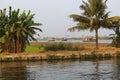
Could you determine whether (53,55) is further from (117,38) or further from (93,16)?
(117,38)

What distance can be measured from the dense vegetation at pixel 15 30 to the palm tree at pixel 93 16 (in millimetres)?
5749

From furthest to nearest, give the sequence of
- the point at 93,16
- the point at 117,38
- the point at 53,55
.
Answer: the point at 117,38 → the point at 93,16 → the point at 53,55

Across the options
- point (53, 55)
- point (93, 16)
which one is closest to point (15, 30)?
point (53, 55)

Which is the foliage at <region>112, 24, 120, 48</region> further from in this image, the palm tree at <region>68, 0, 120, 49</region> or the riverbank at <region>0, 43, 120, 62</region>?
the riverbank at <region>0, 43, 120, 62</region>

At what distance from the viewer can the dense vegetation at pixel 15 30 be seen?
36.2 meters

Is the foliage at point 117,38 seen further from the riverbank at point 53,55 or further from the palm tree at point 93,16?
the riverbank at point 53,55

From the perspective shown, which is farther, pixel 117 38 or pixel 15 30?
pixel 117 38

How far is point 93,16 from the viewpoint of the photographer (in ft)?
131

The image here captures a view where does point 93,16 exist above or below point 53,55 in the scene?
above

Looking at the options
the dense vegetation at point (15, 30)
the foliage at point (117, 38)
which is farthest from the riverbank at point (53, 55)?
the foliage at point (117, 38)

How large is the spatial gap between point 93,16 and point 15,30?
9.55 meters

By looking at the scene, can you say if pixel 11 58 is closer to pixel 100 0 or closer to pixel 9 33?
pixel 9 33

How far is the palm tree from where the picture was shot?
3953 centimetres

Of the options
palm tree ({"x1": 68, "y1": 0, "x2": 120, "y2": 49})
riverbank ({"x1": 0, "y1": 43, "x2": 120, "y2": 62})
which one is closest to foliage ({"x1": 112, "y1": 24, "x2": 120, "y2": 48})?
palm tree ({"x1": 68, "y1": 0, "x2": 120, "y2": 49})
